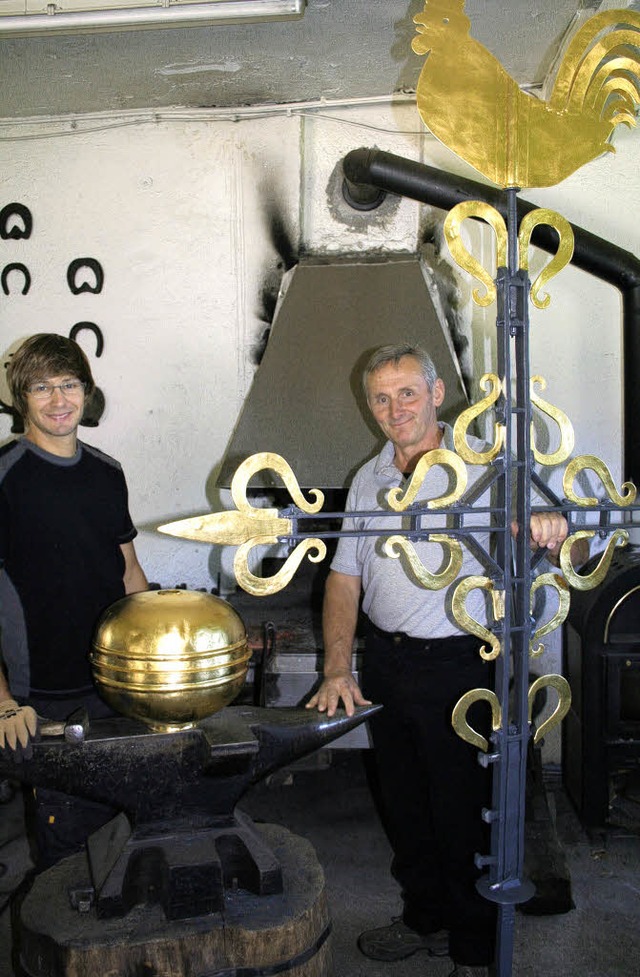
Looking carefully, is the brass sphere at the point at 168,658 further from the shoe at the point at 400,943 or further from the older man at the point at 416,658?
the shoe at the point at 400,943

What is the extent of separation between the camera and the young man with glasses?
1.86 meters

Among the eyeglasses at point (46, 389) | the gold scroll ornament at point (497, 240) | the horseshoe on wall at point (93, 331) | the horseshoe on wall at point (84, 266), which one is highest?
the horseshoe on wall at point (84, 266)

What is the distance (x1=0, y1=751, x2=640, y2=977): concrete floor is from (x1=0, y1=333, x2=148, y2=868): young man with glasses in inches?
40.7

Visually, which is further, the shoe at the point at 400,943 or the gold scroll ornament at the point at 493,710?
the shoe at the point at 400,943

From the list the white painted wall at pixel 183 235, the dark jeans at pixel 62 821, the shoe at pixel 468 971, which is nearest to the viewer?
the dark jeans at pixel 62 821

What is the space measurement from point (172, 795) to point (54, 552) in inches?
30.3

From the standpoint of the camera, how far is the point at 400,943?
7.94 ft

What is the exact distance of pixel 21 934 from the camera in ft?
4.51

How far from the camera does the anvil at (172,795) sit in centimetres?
131

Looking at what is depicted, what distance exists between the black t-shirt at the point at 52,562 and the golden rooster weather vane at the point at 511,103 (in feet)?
3.93

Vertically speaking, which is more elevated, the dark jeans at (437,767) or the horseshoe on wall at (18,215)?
the horseshoe on wall at (18,215)

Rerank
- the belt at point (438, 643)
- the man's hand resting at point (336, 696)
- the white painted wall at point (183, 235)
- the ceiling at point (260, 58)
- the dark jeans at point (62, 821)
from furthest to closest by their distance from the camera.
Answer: the white painted wall at point (183, 235), the ceiling at point (260, 58), the belt at point (438, 643), the dark jeans at point (62, 821), the man's hand resting at point (336, 696)

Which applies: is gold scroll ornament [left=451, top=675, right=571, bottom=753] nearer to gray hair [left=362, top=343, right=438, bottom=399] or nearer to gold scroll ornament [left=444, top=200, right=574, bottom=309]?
gold scroll ornament [left=444, top=200, right=574, bottom=309]

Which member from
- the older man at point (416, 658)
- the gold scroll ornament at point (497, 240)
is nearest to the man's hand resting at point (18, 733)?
the older man at point (416, 658)
